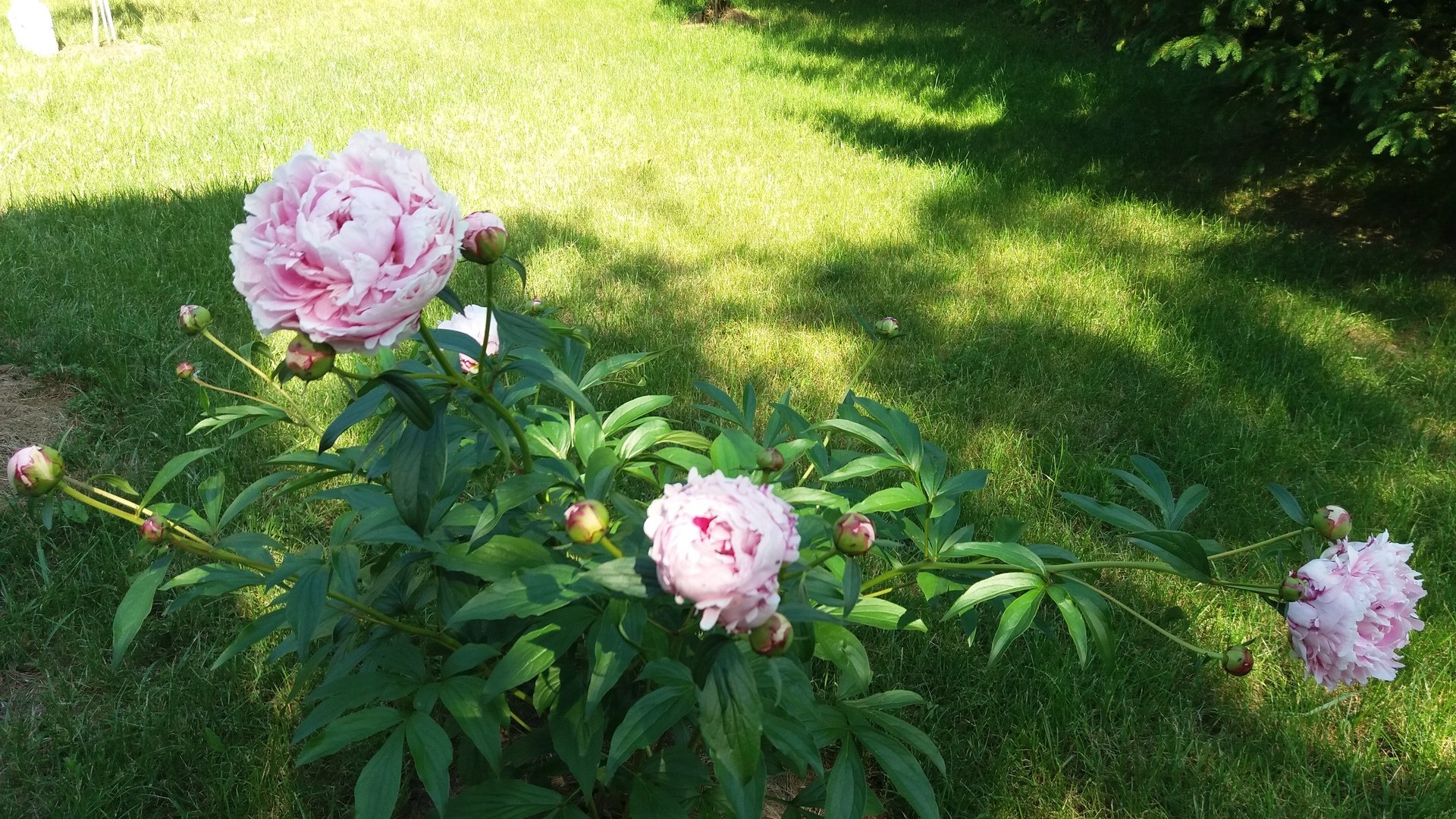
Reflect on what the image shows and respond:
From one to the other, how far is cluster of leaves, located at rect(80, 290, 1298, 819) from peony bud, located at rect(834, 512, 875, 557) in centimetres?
4

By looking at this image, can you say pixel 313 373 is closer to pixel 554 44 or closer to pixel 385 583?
pixel 385 583

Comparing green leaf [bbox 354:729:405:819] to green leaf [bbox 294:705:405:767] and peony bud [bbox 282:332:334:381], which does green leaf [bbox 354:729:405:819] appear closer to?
green leaf [bbox 294:705:405:767]

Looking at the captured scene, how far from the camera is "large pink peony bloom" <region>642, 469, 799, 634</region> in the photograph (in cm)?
75

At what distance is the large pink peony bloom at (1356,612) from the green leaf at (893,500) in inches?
18.4

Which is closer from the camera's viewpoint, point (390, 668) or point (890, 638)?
point (390, 668)

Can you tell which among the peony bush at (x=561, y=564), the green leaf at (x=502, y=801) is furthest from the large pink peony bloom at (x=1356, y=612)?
the green leaf at (x=502, y=801)

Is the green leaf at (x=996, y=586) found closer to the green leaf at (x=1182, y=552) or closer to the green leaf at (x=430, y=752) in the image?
the green leaf at (x=1182, y=552)

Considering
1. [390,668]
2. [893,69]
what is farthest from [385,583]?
[893,69]

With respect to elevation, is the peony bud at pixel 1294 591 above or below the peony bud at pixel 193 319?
above

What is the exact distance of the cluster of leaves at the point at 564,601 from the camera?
3.11 feet

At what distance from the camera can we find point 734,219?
3.91m

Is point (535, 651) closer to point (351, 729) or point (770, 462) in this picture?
point (351, 729)

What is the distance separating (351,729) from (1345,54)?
3.74 metres

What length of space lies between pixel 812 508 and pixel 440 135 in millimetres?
4062
